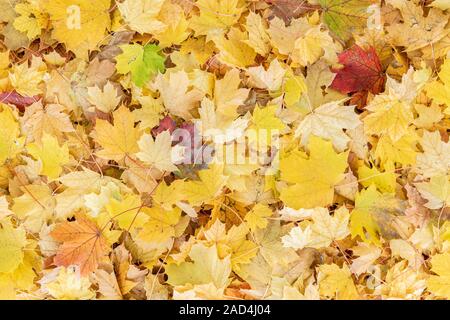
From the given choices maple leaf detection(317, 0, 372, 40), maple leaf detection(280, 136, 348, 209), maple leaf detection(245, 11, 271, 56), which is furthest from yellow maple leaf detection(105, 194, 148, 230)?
maple leaf detection(317, 0, 372, 40)

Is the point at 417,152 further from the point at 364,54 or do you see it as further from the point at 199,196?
the point at 199,196

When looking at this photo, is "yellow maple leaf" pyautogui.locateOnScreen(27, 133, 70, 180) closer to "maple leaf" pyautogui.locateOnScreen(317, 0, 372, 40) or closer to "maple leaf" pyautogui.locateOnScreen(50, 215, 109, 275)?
"maple leaf" pyautogui.locateOnScreen(50, 215, 109, 275)

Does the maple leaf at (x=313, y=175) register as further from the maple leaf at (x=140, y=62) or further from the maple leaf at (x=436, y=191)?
the maple leaf at (x=140, y=62)

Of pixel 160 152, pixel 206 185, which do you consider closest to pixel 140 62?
pixel 160 152

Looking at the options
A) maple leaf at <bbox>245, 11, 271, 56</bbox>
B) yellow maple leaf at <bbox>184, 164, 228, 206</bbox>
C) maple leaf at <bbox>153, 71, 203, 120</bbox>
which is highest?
maple leaf at <bbox>245, 11, 271, 56</bbox>

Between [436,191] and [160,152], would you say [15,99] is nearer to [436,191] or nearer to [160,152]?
[160,152]

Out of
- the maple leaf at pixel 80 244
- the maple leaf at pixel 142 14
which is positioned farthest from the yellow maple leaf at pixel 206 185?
the maple leaf at pixel 142 14

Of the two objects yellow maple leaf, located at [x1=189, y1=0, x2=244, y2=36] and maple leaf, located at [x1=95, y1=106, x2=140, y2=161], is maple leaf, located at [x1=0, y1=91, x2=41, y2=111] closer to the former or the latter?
maple leaf, located at [x1=95, y1=106, x2=140, y2=161]

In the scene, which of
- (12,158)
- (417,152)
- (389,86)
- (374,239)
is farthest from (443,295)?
(12,158)

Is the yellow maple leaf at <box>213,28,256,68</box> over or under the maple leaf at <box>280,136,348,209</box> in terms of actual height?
over
